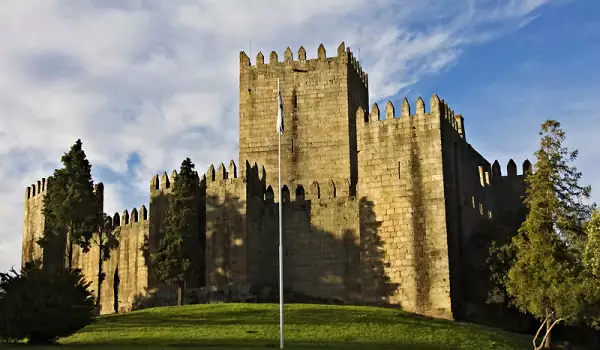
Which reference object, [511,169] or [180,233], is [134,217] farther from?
[511,169]

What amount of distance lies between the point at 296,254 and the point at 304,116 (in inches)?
469

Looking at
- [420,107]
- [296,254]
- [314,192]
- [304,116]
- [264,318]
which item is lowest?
[264,318]

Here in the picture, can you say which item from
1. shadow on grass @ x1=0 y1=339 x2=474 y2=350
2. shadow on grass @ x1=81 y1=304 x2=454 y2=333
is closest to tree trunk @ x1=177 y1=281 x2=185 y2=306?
shadow on grass @ x1=81 y1=304 x2=454 y2=333

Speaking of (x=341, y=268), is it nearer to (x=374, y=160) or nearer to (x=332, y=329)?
(x=374, y=160)

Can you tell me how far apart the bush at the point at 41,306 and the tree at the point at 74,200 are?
787 inches

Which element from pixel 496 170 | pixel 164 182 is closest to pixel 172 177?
pixel 164 182

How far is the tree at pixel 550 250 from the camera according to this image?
1410 inches

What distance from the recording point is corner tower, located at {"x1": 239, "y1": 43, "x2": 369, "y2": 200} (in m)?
53.5

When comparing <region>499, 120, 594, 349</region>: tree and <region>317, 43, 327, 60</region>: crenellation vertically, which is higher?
<region>317, 43, 327, 60</region>: crenellation

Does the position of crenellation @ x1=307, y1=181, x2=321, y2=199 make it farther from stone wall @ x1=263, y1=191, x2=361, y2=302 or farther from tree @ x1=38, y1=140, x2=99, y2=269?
tree @ x1=38, y1=140, x2=99, y2=269

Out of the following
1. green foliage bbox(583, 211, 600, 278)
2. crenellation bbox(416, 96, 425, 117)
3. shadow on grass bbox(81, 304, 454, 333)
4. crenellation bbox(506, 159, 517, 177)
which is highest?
crenellation bbox(416, 96, 425, 117)

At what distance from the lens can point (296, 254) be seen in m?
45.1

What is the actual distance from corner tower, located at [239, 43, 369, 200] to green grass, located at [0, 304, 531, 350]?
15113mm

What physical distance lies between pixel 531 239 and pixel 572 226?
1.89 meters
